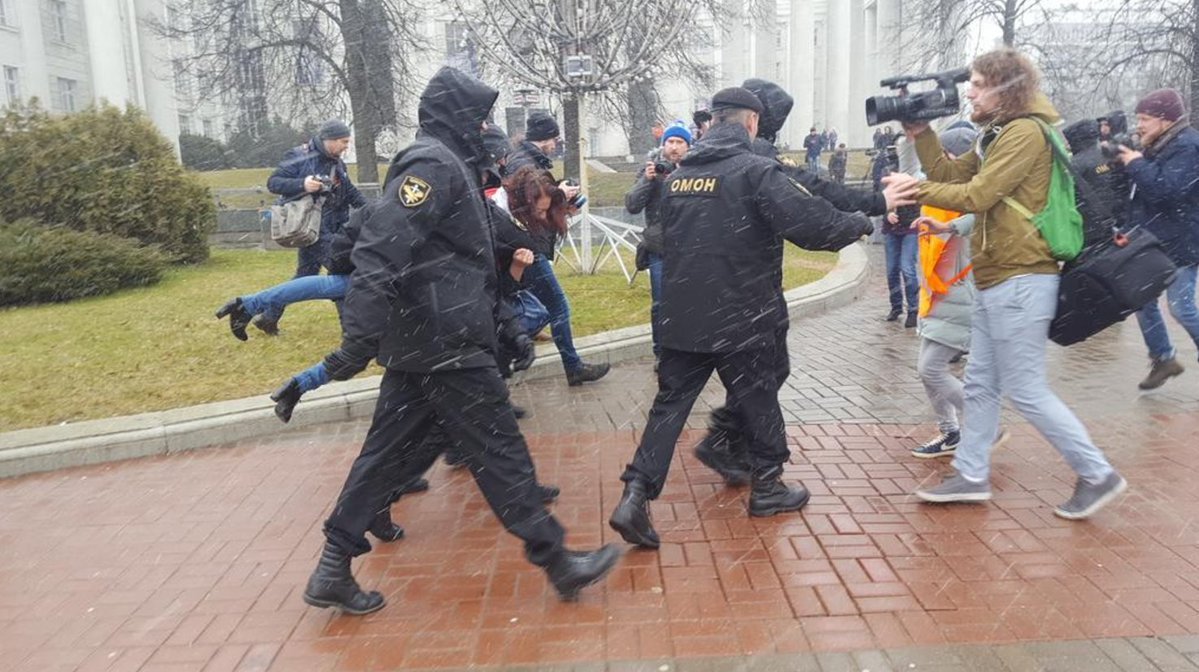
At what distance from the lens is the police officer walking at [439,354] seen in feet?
10.6

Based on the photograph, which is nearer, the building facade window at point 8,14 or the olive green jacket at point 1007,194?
the olive green jacket at point 1007,194

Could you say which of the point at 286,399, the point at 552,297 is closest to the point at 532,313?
the point at 552,297

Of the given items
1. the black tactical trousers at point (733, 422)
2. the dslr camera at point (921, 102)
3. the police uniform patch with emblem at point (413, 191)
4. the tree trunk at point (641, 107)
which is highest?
the tree trunk at point (641, 107)

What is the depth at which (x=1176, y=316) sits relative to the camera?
6184 mm

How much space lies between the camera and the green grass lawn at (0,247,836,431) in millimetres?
6426

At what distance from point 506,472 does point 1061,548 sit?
2404 mm

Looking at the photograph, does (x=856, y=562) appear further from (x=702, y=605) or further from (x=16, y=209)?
(x=16, y=209)

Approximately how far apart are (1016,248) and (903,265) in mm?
4872

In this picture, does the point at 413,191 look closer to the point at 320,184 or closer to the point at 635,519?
the point at 635,519

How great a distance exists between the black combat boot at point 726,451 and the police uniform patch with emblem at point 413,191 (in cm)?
217

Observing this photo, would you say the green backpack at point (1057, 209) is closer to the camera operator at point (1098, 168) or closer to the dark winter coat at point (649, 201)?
the camera operator at point (1098, 168)

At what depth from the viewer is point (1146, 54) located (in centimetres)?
2084

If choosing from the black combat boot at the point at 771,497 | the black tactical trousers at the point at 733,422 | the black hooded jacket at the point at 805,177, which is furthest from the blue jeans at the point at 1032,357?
the black combat boot at the point at 771,497

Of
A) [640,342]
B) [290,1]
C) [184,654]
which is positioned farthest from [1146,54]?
[184,654]
